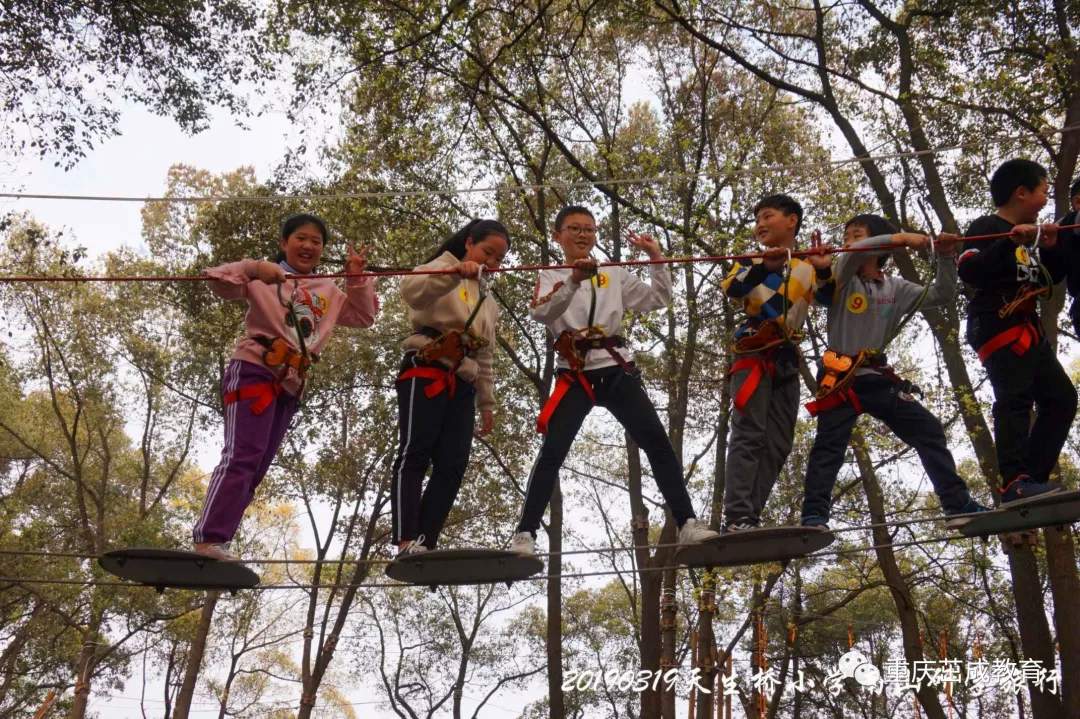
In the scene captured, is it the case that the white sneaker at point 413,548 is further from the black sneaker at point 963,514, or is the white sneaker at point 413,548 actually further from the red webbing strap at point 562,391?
the black sneaker at point 963,514

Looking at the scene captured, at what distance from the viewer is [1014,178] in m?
4.45

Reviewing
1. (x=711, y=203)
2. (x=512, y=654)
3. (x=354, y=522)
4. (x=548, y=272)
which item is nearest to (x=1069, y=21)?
(x=711, y=203)

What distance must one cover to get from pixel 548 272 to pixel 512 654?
23459 millimetres

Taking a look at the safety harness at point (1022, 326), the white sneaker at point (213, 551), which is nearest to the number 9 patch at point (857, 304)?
the safety harness at point (1022, 326)

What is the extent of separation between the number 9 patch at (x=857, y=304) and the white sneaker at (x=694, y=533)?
133 cm

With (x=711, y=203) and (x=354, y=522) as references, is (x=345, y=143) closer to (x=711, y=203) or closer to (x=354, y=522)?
(x=711, y=203)

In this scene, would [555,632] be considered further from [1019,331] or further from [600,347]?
[1019,331]

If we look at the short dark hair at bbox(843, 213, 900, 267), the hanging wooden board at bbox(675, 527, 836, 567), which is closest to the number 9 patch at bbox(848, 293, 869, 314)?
the short dark hair at bbox(843, 213, 900, 267)

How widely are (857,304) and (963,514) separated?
3.69 ft

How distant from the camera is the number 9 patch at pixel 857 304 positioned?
15.3 ft

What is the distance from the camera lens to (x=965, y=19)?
9.89m

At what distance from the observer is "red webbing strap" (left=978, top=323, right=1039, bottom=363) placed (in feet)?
14.0

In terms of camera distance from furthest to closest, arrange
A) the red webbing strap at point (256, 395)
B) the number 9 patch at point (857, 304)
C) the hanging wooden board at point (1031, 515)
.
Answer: the number 9 patch at point (857, 304) < the red webbing strap at point (256, 395) < the hanging wooden board at point (1031, 515)

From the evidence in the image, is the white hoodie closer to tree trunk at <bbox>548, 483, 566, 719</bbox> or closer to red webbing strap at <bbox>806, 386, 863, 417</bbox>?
red webbing strap at <bbox>806, 386, 863, 417</bbox>
